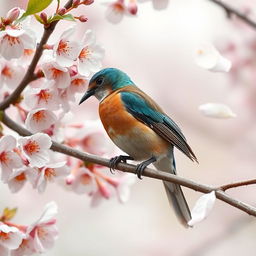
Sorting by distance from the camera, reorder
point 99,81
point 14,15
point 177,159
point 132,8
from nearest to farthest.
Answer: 1. point 14,15
2. point 132,8
3. point 99,81
4. point 177,159

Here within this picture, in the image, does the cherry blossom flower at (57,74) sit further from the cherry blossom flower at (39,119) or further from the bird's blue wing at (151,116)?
the bird's blue wing at (151,116)

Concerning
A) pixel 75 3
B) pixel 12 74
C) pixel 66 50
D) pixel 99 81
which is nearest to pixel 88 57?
pixel 66 50

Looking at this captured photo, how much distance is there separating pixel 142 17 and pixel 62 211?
1.81m

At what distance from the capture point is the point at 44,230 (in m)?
2.14

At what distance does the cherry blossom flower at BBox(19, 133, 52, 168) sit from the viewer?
1.96 m

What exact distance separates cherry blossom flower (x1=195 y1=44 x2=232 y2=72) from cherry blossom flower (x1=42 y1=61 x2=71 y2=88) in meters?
0.49

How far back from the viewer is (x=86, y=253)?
5.82 metres

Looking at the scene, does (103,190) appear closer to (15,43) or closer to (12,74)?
(12,74)

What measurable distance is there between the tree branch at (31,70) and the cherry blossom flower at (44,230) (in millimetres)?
335

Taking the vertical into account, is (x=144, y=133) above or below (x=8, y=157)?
below

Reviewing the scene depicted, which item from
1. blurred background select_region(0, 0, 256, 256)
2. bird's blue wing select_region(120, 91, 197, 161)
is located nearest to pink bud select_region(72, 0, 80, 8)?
bird's blue wing select_region(120, 91, 197, 161)

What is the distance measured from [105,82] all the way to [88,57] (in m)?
0.77

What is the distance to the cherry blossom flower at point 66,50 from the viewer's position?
75.7 inches

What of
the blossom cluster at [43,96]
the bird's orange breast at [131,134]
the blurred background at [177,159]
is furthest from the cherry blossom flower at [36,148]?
the blurred background at [177,159]
